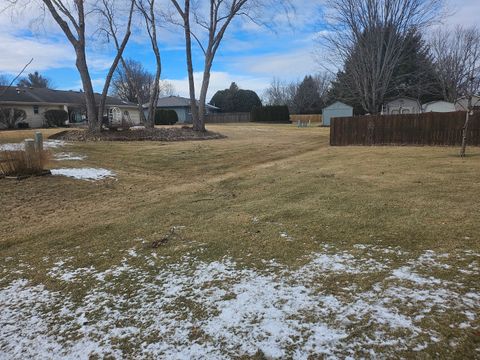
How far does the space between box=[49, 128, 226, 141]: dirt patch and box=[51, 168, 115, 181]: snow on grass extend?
302 inches

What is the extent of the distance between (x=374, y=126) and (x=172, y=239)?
14.1 m

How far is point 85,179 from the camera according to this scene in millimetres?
9055

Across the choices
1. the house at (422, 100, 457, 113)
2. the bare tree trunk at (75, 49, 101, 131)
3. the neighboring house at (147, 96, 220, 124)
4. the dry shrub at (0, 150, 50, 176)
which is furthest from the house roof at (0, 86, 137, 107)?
the house at (422, 100, 457, 113)

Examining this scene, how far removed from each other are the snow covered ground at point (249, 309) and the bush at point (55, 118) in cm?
2806

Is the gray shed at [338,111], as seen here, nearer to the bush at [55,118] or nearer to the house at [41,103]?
the house at [41,103]

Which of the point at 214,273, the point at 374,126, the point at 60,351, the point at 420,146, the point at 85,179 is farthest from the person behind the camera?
the point at 374,126

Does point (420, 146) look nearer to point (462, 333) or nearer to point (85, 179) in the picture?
point (85, 179)

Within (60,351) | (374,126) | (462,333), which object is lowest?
(60,351)

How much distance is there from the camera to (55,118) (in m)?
28.4

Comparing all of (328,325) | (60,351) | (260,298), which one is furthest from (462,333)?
(60,351)

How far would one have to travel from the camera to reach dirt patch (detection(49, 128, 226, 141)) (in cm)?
1730

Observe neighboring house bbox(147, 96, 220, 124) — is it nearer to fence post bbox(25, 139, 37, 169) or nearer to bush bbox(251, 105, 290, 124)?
bush bbox(251, 105, 290, 124)

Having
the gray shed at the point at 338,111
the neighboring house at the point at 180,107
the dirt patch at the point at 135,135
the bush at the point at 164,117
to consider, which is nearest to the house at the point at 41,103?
the bush at the point at 164,117

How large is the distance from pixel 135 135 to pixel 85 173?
30.0 feet
